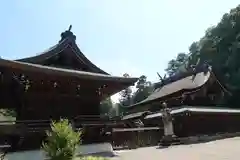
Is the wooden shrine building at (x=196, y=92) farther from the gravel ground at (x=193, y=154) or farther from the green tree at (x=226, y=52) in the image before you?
the gravel ground at (x=193, y=154)

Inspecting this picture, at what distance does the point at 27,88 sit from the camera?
15.6 meters

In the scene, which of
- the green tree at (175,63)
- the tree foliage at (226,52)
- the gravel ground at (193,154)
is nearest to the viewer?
the gravel ground at (193,154)

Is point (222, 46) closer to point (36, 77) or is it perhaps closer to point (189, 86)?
point (189, 86)

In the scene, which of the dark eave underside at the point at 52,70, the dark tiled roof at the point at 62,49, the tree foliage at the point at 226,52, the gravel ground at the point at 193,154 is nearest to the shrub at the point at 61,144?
the gravel ground at the point at 193,154

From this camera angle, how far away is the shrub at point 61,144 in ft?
26.9

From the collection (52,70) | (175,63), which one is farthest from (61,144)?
(175,63)

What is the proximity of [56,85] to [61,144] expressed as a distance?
27.9 ft

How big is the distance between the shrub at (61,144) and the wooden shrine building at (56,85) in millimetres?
6349

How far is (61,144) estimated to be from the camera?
8.37m

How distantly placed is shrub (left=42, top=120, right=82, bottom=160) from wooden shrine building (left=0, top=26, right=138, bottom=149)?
6.35 m

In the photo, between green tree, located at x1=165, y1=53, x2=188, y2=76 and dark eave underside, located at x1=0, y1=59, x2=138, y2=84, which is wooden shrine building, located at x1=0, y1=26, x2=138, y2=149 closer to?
dark eave underside, located at x1=0, y1=59, x2=138, y2=84

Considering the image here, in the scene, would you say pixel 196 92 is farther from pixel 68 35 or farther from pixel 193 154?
pixel 193 154

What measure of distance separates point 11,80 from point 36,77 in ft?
4.94

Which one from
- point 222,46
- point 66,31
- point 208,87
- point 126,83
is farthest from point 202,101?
point 222,46
